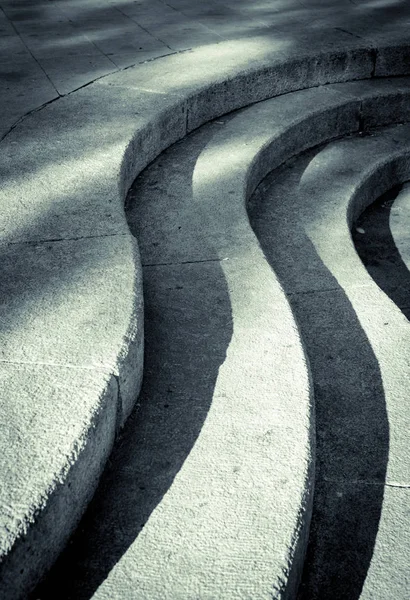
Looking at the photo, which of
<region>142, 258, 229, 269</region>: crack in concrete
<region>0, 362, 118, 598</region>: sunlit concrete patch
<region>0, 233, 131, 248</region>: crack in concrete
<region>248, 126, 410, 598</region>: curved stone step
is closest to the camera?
<region>0, 362, 118, 598</region>: sunlit concrete patch

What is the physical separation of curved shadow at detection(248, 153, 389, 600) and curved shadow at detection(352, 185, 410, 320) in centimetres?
70

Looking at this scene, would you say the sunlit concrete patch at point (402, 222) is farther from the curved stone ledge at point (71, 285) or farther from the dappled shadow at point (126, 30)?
the dappled shadow at point (126, 30)

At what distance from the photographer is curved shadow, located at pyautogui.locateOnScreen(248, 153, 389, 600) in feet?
6.71

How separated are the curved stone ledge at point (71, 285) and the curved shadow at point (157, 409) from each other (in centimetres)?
8

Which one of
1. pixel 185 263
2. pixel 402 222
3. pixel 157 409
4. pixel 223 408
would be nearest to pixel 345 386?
pixel 223 408

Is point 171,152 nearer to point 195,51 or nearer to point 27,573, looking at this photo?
point 195,51

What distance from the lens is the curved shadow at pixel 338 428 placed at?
204 cm

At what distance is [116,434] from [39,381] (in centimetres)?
34

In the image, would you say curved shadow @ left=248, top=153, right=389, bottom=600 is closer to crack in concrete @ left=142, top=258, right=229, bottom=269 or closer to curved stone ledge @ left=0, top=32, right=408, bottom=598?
crack in concrete @ left=142, top=258, right=229, bottom=269

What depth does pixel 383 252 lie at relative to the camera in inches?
177

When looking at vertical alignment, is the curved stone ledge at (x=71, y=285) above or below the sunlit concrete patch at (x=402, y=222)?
above

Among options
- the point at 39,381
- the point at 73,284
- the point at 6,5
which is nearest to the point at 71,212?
the point at 73,284

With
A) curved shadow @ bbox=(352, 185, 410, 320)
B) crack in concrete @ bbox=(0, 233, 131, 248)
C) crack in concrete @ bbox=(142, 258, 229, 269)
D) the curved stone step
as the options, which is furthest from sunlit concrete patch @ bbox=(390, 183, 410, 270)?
crack in concrete @ bbox=(0, 233, 131, 248)

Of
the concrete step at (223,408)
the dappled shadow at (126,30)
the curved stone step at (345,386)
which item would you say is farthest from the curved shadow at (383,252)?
the dappled shadow at (126,30)
